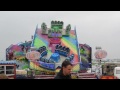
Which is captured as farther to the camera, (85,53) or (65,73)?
(85,53)

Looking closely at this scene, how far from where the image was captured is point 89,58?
1095 inches

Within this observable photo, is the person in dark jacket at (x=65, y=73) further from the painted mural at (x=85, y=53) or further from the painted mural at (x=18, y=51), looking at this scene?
the painted mural at (x=18, y=51)

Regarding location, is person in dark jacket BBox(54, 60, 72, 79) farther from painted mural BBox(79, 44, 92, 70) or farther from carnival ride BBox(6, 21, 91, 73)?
painted mural BBox(79, 44, 92, 70)

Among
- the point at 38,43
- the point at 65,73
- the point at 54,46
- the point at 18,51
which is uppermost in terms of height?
the point at 38,43

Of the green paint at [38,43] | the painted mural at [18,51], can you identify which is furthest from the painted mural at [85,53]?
the painted mural at [18,51]

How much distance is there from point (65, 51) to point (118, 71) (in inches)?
358

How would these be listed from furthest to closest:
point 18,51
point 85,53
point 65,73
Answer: point 18,51 → point 85,53 → point 65,73

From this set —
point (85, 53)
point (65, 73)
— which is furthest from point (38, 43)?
point (65, 73)

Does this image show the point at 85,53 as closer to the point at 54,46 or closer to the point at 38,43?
the point at 54,46

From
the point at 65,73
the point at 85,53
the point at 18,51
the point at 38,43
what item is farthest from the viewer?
the point at 18,51

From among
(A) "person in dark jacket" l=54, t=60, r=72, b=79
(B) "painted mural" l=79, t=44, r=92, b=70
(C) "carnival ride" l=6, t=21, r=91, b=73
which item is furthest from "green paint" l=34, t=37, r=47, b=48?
(A) "person in dark jacket" l=54, t=60, r=72, b=79

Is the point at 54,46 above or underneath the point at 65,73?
above
